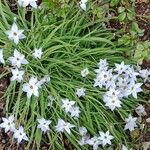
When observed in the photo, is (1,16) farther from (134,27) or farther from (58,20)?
(134,27)

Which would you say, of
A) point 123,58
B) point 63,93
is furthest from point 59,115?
point 123,58

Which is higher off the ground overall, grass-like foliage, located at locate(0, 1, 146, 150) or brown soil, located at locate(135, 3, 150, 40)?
brown soil, located at locate(135, 3, 150, 40)

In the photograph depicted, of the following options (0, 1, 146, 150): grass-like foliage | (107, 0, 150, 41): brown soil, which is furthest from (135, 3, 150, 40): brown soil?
(0, 1, 146, 150): grass-like foliage

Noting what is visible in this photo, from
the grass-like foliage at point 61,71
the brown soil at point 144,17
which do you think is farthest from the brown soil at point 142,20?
the grass-like foliage at point 61,71

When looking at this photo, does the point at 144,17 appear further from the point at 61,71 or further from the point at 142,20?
the point at 61,71

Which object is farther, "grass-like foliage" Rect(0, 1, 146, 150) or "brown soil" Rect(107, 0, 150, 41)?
"brown soil" Rect(107, 0, 150, 41)

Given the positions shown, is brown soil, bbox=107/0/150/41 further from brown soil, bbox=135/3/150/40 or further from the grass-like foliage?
the grass-like foliage

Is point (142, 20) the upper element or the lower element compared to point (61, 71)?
upper

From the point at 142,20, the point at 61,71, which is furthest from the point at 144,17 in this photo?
the point at 61,71

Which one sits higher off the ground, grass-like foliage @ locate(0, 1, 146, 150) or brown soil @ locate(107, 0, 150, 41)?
brown soil @ locate(107, 0, 150, 41)
